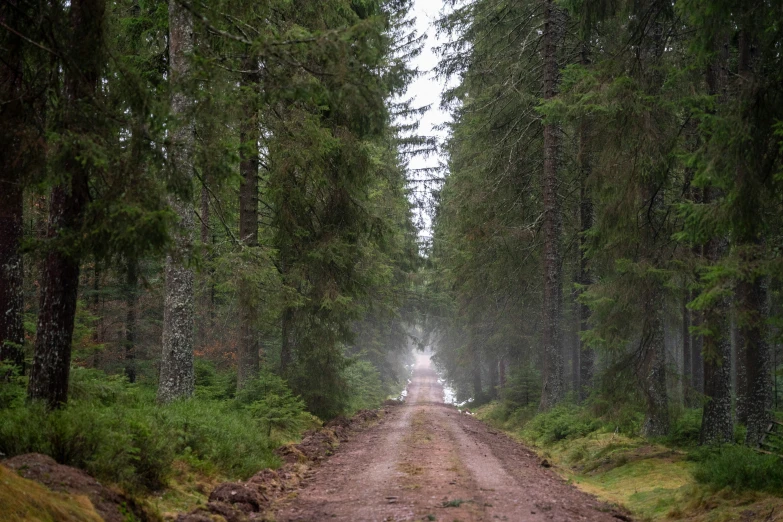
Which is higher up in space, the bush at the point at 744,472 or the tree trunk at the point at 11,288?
the tree trunk at the point at 11,288

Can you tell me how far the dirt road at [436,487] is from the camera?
708 centimetres

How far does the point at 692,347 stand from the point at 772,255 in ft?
64.3

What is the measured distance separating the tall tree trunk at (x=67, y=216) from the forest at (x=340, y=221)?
28 mm

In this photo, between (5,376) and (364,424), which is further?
(364,424)

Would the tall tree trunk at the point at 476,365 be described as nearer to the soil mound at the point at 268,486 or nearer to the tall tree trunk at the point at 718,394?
the soil mound at the point at 268,486

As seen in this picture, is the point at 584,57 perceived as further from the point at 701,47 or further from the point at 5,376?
the point at 5,376

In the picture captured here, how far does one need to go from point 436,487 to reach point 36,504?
5.58 meters

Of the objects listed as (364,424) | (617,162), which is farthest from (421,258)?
(617,162)

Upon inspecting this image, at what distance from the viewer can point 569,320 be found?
92.4 feet

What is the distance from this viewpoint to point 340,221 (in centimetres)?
1603

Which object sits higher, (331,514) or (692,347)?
(692,347)

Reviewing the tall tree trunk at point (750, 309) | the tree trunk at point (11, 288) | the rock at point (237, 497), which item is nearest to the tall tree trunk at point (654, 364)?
the tall tree trunk at point (750, 309)

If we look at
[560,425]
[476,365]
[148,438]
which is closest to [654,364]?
[560,425]

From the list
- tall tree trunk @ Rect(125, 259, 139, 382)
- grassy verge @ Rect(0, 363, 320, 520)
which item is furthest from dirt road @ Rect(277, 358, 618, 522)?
tall tree trunk @ Rect(125, 259, 139, 382)
